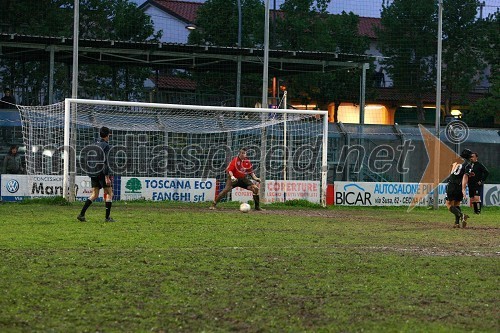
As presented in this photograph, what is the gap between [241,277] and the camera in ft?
36.3

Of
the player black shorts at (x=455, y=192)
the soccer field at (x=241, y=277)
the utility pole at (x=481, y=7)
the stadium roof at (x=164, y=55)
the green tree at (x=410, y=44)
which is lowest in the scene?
the soccer field at (x=241, y=277)

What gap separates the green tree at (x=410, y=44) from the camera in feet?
138

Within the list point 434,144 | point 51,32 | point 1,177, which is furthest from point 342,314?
point 51,32

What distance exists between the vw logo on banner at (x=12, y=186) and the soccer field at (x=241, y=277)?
8.67m

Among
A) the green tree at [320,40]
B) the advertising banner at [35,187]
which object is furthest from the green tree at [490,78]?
the advertising banner at [35,187]

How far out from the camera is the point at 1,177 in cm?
2800

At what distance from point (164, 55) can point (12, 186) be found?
33.9 feet

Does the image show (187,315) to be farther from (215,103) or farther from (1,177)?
(215,103)

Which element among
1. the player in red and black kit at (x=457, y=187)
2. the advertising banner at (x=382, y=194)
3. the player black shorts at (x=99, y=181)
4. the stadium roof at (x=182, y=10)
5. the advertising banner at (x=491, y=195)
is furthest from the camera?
the stadium roof at (x=182, y=10)

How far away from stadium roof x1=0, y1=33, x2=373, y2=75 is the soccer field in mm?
15057

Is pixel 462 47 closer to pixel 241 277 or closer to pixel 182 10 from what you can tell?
pixel 182 10

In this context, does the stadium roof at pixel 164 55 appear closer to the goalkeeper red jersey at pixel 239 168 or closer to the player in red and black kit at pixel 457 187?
the goalkeeper red jersey at pixel 239 168

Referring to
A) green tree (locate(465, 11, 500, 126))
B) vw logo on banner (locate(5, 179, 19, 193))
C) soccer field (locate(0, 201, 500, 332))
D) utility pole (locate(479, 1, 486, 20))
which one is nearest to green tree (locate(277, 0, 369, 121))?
utility pole (locate(479, 1, 486, 20))

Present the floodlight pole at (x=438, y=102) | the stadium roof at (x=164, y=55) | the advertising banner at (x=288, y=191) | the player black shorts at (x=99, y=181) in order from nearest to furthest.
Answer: the player black shorts at (x=99, y=181) < the advertising banner at (x=288, y=191) < the floodlight pole at (x=438, y=102) < the stadium roof at (x=164, y=55)
